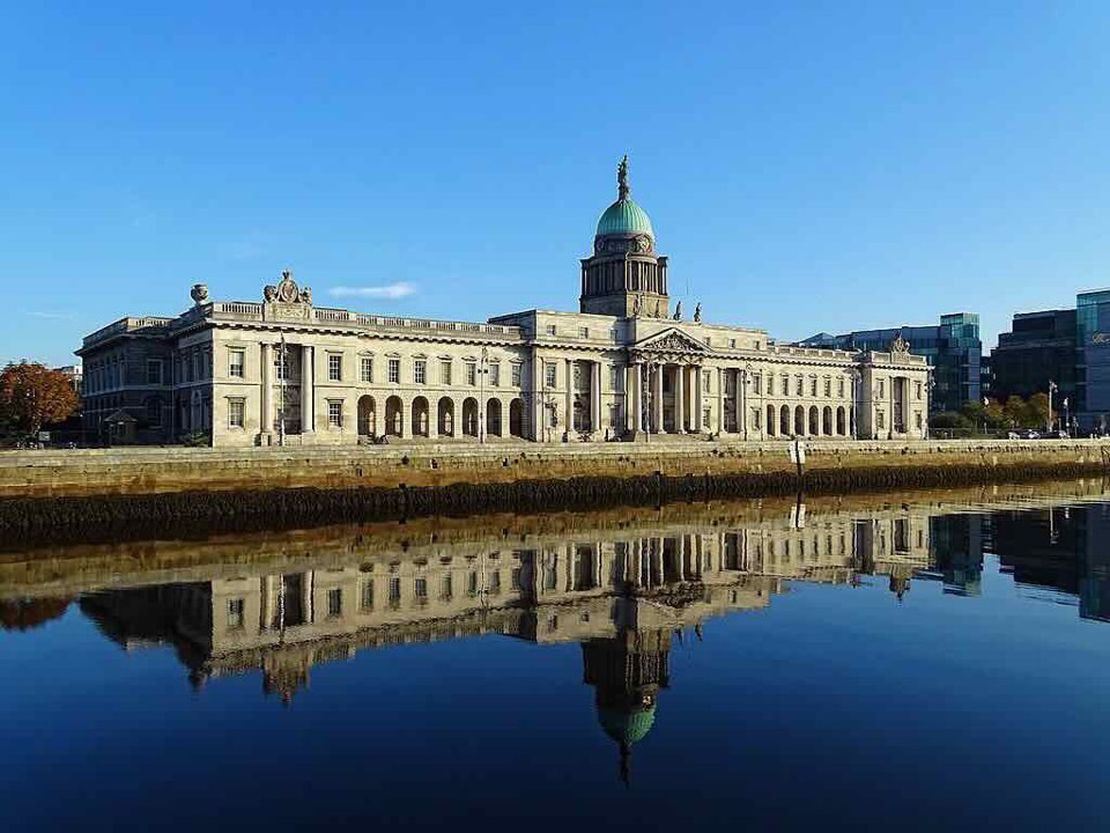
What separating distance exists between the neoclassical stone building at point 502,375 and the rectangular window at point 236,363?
15 centimetres

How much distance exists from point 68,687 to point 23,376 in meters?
64.7

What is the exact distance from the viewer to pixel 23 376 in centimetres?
7750

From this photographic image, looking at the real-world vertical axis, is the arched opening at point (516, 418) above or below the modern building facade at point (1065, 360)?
below

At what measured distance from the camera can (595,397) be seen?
89.7 metres

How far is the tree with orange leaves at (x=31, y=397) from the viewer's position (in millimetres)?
76750

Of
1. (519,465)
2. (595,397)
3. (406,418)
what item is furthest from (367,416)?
(595,397)

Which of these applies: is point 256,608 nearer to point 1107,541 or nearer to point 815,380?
point 1107,541

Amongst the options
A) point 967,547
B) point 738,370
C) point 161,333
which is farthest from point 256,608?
point 738,370

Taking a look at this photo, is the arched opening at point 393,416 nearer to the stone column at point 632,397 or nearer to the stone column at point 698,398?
the stone column at point 632,397

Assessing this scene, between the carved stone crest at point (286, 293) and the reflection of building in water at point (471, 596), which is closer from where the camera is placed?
the reflection of building in water at point (471, 596)

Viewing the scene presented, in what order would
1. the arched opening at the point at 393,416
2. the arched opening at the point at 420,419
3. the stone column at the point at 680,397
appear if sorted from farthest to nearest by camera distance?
the stone column at the point at 680,397, the arched opening at the point at 420,419, the arched opening at the point at 393,416

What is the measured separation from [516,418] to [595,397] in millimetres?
7578

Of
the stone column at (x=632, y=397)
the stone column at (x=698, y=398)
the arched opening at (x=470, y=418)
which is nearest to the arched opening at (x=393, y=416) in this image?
the arched opening at (x=470, y=418)

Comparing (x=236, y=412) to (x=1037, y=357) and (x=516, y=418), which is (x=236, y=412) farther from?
(x=1037, y=357)
